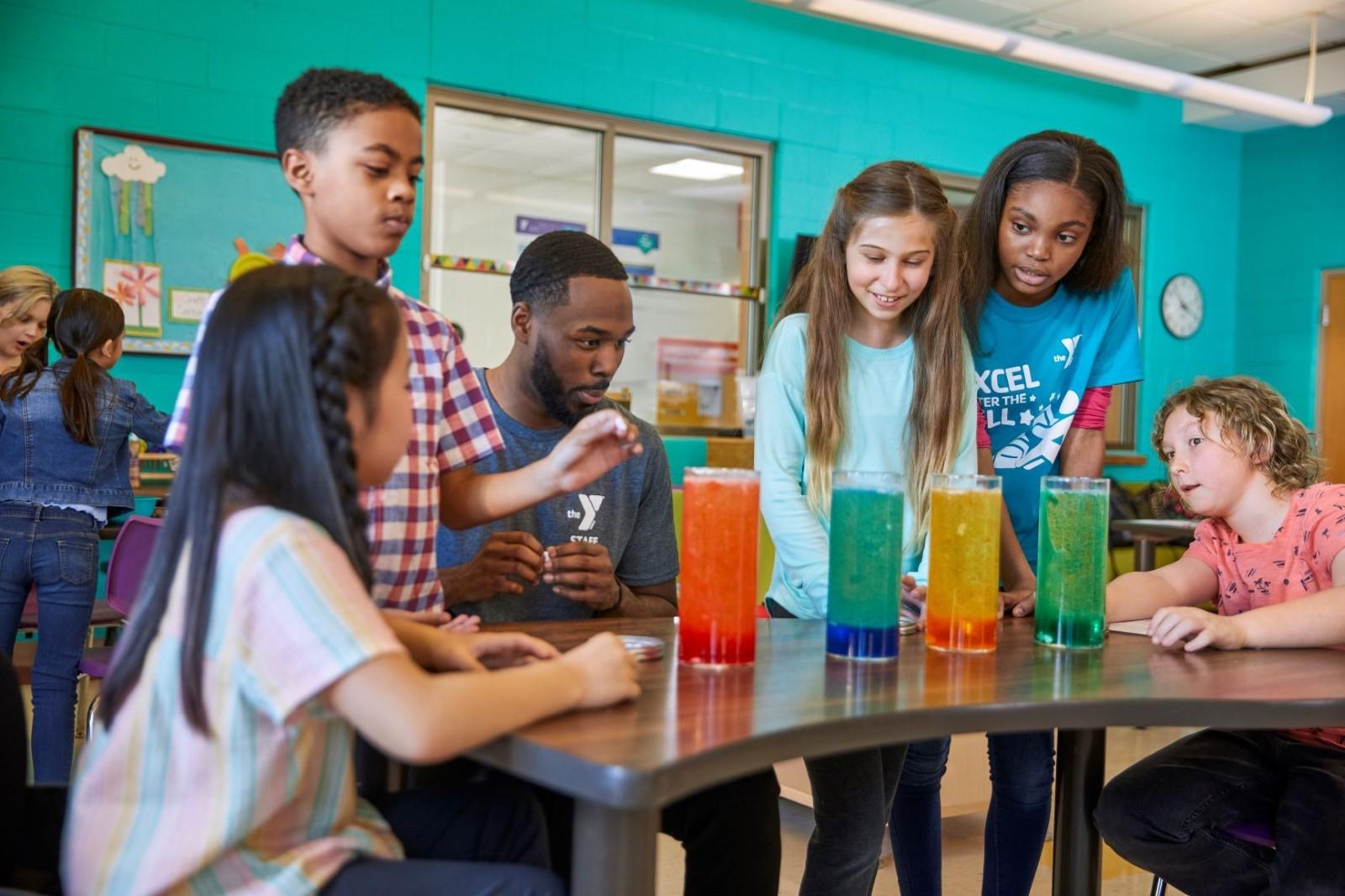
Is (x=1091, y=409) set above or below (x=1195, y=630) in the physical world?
above

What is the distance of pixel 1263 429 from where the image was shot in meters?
1.69

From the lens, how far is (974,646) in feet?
4.49

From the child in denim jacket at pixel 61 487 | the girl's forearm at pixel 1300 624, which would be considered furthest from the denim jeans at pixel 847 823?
the child in denim jacket at pixel 61 487

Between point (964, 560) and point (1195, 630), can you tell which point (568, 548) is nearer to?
point (964, 560)

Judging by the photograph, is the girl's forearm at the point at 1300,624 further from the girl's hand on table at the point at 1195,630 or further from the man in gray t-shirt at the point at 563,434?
the man in gray t-shirt at the point at 563,434

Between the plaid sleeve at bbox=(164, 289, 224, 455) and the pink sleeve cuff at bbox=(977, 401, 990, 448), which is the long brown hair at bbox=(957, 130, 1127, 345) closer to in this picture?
the pink sleeve cuff at bbox=(977, 401, 990, 448)

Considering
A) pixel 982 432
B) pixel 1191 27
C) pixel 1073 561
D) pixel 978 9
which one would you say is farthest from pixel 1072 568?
pixel 1191 27

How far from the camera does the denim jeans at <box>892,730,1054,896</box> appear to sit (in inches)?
72.2

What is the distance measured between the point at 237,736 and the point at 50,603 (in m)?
2.50

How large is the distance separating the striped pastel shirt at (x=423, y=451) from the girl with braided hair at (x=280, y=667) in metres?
0.26

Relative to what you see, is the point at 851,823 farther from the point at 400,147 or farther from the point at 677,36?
the point at 677,36

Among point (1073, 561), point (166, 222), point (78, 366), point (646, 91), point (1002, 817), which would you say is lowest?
point (1002, 817)

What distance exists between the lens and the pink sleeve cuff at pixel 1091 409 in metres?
2.05

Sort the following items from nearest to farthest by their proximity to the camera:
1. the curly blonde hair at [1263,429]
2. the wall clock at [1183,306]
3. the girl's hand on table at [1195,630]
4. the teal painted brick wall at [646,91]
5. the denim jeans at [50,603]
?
1. the girl's hand on table at [1195,630]
2. the curly blonde hair at [1263,429]
3. the denim jeans at [50,603]
4. the teal painted brick wall at [646,91]
5. the wall clock at [1183,306]
